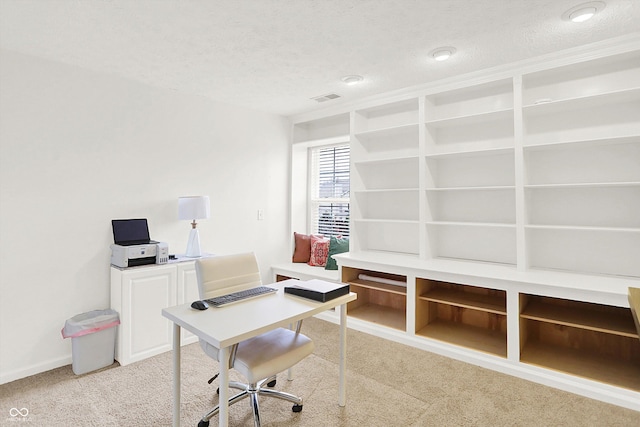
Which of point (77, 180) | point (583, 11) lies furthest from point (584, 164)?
point (77, 180)

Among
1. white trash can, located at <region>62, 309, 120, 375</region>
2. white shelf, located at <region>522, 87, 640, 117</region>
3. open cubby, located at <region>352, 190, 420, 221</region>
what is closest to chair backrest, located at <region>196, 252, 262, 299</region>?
white trash can, located at <region>62, 309, 120, 375</region>

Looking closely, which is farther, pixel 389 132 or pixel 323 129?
pixel 323 129

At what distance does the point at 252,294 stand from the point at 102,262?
168 centimetres

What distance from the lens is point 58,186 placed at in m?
2.64

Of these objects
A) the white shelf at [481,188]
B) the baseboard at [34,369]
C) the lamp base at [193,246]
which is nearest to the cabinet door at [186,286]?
the lamp base at [193,246]

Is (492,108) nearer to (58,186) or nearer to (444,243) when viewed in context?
(444,243)

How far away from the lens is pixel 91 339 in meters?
2.57

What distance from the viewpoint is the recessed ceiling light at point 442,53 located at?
244 cm

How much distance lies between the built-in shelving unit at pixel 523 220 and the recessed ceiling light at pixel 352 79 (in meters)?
0.51

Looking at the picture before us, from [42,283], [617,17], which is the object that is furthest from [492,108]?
[42,283]

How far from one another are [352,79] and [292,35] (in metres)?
0.93

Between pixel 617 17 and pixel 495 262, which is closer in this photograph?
pixel 617 17

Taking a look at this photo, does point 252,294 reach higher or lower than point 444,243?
lower

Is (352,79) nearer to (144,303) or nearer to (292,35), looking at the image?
(292,35)
